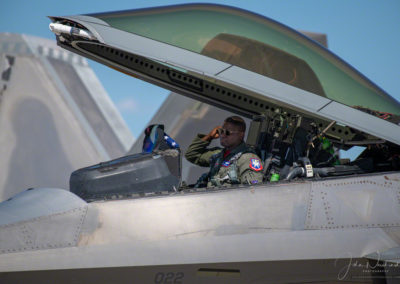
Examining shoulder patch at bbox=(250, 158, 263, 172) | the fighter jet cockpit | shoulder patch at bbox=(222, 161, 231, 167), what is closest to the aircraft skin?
the fighter jet cockpit

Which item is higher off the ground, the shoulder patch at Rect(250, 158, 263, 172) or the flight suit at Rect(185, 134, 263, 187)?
the shoulder patch at Rect(250, 158, 263, 172)

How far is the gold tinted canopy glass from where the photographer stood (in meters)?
3.63

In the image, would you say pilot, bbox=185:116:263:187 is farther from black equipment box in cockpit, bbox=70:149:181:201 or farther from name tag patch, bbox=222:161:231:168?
black equipment box in cockpit, bbox=70:149:181:201

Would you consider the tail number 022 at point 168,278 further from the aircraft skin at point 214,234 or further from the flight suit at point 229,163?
the flight suit at point 229,163

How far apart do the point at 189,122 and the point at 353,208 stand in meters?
7.81

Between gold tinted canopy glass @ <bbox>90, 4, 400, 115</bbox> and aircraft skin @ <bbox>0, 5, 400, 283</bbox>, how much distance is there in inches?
31.1

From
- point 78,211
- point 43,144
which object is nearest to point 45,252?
point 78,211

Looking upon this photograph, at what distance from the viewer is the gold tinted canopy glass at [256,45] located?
3627 millimetres

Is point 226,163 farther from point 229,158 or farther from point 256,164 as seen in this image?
point 256,164

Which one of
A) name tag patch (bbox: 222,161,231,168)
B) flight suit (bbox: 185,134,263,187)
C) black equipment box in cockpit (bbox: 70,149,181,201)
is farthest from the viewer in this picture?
name tag patch (bbox: 222,161,231,168)

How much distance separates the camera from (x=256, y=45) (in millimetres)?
3748

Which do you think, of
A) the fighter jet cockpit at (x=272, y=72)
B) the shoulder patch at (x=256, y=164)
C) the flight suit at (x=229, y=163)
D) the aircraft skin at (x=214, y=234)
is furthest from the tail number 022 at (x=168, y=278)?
the shoulder patch at (x=256, y=164)

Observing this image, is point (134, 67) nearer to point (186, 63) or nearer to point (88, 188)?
point (186, 63)

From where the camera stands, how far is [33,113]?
45.1 ft
